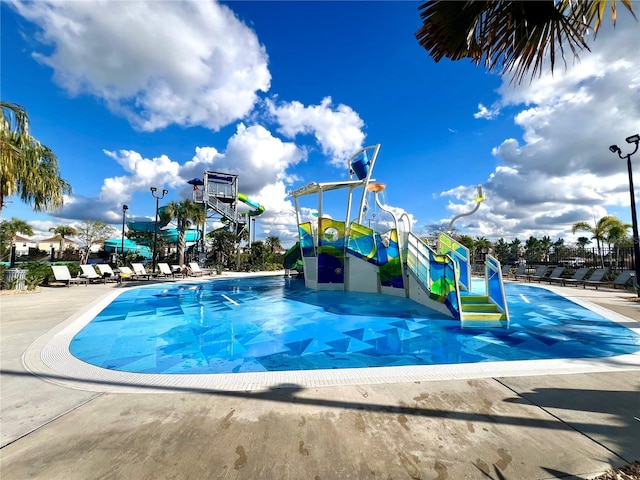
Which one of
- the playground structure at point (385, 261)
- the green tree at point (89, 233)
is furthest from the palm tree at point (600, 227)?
the green tree at point (89, 233)

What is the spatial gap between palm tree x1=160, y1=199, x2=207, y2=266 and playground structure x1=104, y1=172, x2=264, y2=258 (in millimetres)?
1541

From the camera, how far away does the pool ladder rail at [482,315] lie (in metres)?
8.48

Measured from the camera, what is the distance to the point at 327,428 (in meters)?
2.91

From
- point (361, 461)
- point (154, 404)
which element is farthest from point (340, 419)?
point (154, 404)

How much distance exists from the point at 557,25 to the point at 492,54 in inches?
20.4

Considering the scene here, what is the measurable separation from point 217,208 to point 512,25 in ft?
114

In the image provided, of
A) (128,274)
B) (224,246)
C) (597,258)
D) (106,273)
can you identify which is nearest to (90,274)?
(106,273)

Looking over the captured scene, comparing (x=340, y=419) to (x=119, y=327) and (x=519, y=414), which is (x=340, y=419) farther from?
(x=119, y=327)

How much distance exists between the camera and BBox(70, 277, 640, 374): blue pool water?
18.6 ft

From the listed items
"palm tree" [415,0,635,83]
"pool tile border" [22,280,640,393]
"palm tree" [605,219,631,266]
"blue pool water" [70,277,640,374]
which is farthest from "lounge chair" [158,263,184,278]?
"palm tree" [605,219,631,266]

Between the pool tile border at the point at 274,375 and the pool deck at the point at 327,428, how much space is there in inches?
3.0

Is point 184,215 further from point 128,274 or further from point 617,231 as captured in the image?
point 617,231

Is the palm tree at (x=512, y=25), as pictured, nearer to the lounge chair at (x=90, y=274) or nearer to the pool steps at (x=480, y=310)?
the pool steps at (x=480, y=310)

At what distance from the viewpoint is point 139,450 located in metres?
2.60
